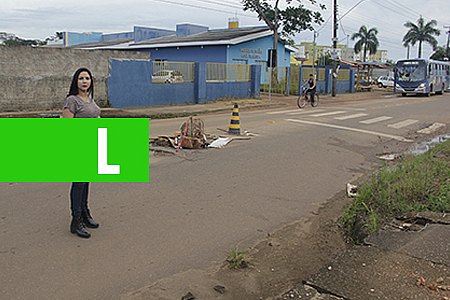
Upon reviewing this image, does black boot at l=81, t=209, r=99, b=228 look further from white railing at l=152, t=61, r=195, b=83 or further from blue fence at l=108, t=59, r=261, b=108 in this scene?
white railing at l=152, t=61, r=195, b=83

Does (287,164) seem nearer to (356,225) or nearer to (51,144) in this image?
(356,225)

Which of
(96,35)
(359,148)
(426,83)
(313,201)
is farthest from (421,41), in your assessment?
(313,201)

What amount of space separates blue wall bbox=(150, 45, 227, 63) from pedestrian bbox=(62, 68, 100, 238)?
32.1m

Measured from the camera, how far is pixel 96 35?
7356cm

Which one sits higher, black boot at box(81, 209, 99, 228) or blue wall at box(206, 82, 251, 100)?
blue wall at box(206, 82, 251, 100)

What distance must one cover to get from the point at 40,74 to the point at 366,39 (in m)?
63.7

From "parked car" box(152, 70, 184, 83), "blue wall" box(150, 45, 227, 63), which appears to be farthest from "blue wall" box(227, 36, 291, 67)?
"parked car" box(152, 70, 184, 83)

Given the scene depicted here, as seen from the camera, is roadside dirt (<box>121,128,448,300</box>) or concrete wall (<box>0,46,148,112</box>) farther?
concrete wall (<box>0,46,148,112</box>)

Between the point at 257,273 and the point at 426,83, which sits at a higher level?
the point at 426,83

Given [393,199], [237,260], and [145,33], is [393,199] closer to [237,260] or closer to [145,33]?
[237,260]

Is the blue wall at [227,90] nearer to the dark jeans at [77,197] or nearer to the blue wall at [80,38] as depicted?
the dark jeans at [77,197]

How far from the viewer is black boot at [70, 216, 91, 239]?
5.19 meters

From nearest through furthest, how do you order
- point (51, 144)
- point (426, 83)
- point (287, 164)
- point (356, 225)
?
point (356, 225)
point (51, 144)
point (287, 164)
point (426, 83)

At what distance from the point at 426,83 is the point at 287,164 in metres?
32.1
